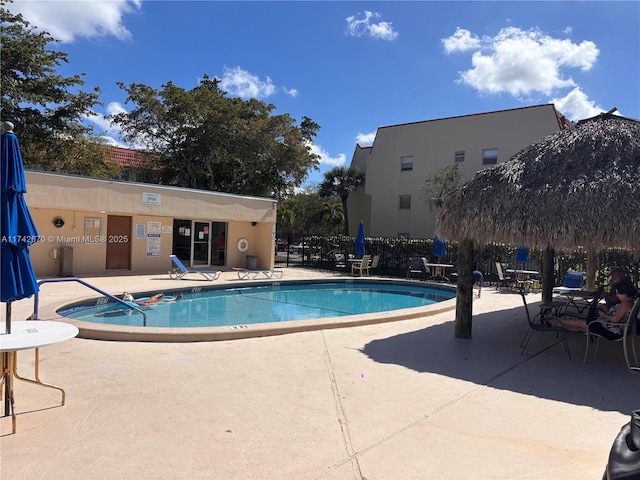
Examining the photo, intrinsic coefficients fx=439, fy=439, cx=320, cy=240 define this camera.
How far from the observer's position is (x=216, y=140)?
2603cm

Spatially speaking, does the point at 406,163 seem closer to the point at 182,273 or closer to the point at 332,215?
the point at 332,215

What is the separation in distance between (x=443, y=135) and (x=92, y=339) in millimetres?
28055

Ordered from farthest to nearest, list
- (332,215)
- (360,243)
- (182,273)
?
(332,215) < (360,243) < (182,273)

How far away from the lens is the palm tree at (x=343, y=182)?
40344mm

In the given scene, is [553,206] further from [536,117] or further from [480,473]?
[536,117]

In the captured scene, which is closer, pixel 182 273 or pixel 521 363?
pixel 521 363

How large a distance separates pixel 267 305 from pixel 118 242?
26.7 feet

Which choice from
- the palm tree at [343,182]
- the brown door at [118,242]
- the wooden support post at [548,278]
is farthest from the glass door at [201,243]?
the palm tree at [343,182]

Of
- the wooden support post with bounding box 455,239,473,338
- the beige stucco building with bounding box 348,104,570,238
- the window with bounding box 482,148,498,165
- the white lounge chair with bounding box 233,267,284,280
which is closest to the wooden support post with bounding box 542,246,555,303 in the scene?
the wooden support post with bounding box 455,239,473,338

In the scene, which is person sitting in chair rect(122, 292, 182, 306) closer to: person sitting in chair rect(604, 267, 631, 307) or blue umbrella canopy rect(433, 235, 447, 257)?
person sitting in chair rect(604, 267, 631, 307)

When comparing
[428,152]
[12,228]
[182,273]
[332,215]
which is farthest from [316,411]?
[332,215]

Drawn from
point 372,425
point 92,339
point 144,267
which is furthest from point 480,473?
point 144,267

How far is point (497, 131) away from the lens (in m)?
28.3

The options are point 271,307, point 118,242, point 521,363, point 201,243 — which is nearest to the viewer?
point 521,363
